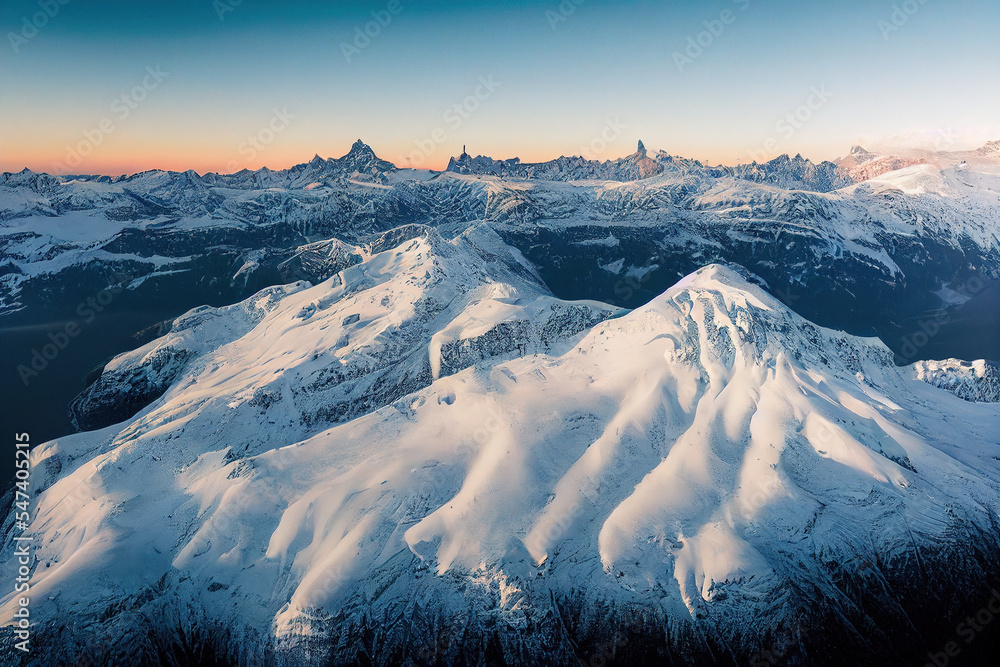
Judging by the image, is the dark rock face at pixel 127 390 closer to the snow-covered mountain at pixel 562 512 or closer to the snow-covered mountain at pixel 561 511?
the snow-covered mountain at pixel 561 511

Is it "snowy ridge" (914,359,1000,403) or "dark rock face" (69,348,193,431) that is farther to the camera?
"dark rock face" (69,348,193,431)

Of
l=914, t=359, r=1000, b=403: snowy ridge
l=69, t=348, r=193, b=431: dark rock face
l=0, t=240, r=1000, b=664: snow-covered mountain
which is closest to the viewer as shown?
l=0, t=240, r=1000, b=664: snow-covered mountain

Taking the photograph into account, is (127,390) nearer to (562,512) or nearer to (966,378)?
(562,512)

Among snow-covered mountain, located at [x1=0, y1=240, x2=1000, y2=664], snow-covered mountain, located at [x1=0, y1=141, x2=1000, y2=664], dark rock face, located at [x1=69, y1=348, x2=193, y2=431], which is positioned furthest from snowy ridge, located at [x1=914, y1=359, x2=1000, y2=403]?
dark rock face, located at [x1=69, y1=348, x2=193, y2=431]

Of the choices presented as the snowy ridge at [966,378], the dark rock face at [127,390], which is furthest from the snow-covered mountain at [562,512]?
the dark rock face at [127,390]

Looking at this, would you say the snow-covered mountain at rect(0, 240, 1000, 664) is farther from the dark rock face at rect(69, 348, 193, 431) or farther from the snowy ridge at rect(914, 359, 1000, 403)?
the dark rock face at rect(69, 348, 193, 431)

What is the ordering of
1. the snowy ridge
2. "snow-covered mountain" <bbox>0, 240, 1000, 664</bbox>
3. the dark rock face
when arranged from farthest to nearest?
the dark rock face, the snowy ridge, "snow-covered mountain" <bbox>0, 240, 1000, 664</bbox>

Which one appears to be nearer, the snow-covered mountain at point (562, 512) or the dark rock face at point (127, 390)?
the snow-covered mountain at point (562, 512)

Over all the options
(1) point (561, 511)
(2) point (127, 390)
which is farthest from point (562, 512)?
(2) point (127, 390)
